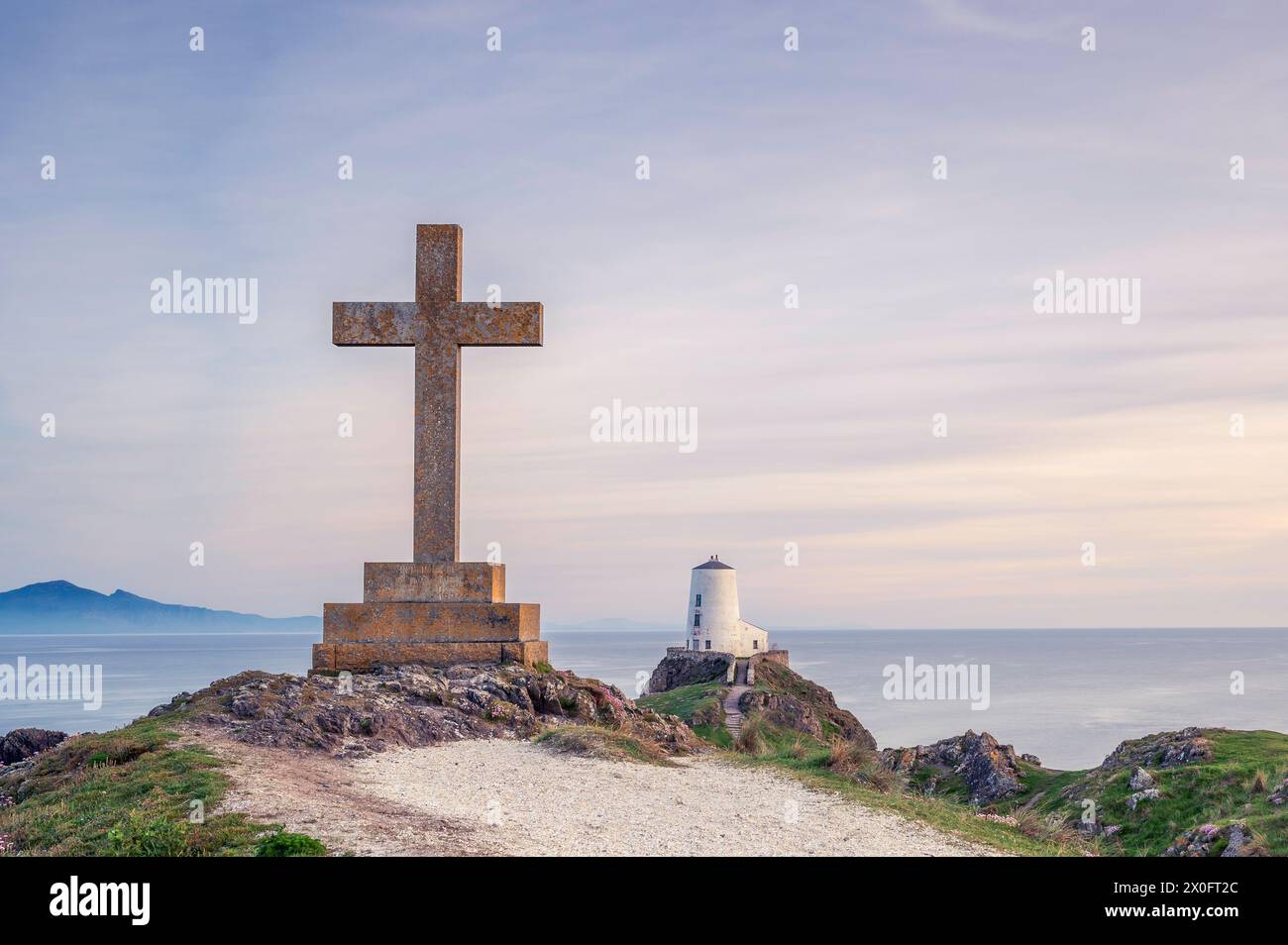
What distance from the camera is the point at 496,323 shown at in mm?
15414

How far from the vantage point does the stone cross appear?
49.8ft

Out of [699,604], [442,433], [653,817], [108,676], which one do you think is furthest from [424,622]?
[108,676]

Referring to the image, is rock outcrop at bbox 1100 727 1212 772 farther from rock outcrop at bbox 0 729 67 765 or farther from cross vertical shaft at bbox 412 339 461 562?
rock outcrop at bbox 0 729 67 765

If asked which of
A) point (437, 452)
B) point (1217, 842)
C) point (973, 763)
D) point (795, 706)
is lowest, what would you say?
point (795, 706)

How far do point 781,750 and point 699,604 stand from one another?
51.0 metres

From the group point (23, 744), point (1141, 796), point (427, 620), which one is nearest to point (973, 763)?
point (1141, 796)

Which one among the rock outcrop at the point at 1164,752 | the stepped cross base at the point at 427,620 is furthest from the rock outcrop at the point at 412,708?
the rock outcrop at the point at 1164,752

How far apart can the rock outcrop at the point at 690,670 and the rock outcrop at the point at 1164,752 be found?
38914mm

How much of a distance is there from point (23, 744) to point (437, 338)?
7.35 meters

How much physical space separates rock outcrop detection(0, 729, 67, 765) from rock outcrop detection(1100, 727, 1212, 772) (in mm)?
16395

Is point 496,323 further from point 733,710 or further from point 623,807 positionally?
point 733,710

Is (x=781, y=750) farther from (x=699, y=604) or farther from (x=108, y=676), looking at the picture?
(x=108, y=676)

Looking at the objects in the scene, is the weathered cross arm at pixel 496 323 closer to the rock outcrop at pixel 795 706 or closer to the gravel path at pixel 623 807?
the gravel path at pixel 623 807
